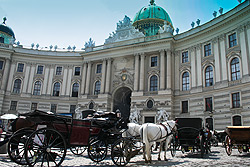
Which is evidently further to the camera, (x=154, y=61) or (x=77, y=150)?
(x=154, y=61)

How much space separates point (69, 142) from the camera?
796 cm

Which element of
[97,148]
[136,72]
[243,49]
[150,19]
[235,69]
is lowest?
[97,148]

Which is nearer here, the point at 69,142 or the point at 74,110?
the point at 69,142

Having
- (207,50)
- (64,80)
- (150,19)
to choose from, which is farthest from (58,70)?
(207,50)

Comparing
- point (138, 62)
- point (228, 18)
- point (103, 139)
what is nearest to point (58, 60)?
point (138, 62)

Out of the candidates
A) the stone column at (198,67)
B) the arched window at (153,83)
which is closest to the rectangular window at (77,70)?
the arched window at (153,83)

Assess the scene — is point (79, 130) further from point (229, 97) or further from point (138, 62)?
point (138, 62)

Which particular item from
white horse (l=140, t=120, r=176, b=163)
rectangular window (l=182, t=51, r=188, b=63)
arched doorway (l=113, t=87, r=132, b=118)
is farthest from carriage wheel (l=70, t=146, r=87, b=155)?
rectangular window (l=182, t=51, r=188, b=63)

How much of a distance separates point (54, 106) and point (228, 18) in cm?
3066

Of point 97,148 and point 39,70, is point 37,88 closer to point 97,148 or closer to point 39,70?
point 39,70

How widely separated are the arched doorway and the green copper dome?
11.2m

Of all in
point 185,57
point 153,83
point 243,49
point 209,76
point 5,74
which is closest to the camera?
point 243,49

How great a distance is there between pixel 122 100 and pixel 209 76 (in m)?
15.4

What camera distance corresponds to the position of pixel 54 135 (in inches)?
298
